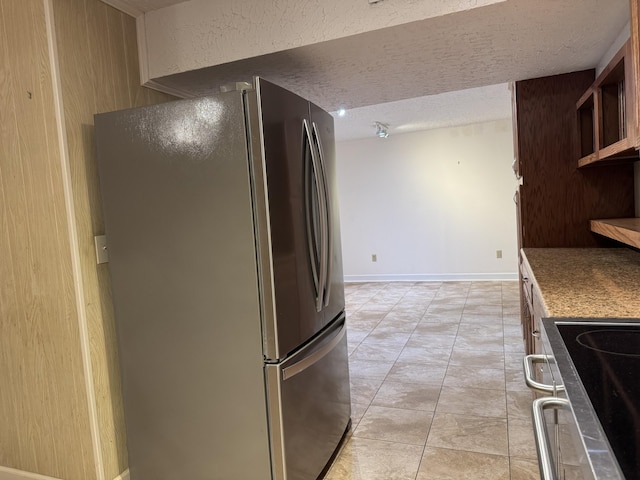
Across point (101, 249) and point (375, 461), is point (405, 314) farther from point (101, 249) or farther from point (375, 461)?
point (101, 249)

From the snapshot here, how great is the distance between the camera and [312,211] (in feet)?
5.89

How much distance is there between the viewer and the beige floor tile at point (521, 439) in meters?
1.98

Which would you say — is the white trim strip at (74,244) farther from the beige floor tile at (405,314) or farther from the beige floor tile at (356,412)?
the beige floor tile at (405,314)

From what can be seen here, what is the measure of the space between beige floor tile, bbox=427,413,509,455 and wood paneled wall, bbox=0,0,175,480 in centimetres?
159

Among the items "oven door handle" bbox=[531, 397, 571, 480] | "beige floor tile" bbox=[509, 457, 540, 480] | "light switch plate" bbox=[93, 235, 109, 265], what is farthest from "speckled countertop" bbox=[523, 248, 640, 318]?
"light switch plate" bbox=[93, 235, 109, 265]

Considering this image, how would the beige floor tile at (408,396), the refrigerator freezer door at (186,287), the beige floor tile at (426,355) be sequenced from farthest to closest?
the beige floor tile at (426,355), the beige floor tile at (408,396), the refrigerator freezer door at (186,287)

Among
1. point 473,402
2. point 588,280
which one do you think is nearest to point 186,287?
point 588,280

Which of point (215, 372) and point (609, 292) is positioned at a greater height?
point (609, 292)

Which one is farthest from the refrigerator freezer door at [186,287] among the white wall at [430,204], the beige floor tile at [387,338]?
the white wall at [430,204]

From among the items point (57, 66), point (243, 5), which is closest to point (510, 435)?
point (243, 5)

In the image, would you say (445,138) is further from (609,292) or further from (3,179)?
(3,179)

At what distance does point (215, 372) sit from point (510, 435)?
1580mm

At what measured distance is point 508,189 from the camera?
5934 millimetres

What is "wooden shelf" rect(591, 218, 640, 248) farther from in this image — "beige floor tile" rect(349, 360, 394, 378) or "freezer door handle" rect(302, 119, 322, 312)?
"beige floor tile" rect(349, 360, 394, 378)
